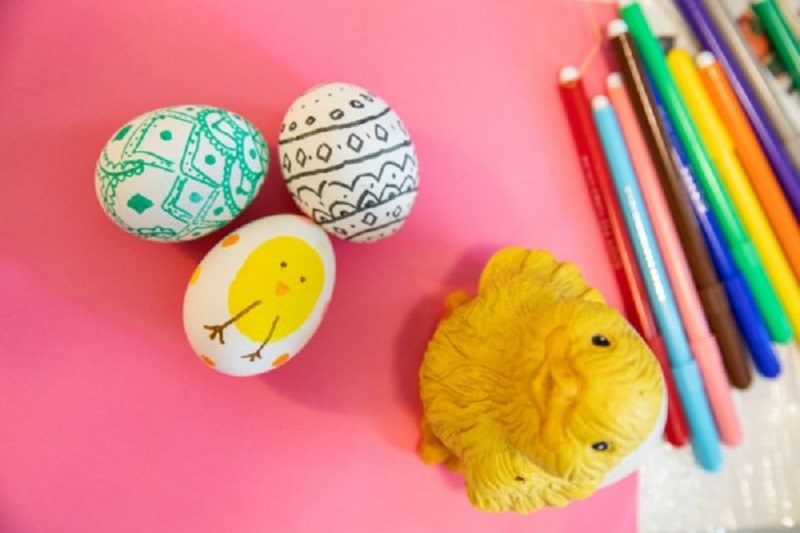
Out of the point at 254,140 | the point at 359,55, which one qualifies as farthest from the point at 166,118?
the point at 359,55

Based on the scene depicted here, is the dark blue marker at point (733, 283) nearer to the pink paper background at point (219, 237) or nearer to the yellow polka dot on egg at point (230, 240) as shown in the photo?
the pink paper background at point (219, 237)

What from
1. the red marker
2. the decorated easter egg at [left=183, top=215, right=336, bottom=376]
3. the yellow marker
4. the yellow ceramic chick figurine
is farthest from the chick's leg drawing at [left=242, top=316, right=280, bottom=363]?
the yellow marker

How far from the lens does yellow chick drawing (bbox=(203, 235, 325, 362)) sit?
16.6 inches

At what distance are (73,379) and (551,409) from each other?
13.4 inches

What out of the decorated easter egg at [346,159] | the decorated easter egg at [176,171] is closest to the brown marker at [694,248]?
the decorated easter egg at [346,159]

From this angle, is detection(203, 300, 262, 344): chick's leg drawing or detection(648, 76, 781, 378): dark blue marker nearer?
detection(203, 300, 262, 344): chick's leg drawing

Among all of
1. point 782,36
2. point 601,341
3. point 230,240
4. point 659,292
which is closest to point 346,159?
point 230,240

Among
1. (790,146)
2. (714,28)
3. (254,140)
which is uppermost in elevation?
(254,140)

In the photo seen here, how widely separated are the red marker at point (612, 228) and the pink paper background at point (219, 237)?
0.01m

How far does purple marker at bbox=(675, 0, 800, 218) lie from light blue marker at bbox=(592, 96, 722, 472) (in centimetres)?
12

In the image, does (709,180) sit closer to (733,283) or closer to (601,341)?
(733,283)

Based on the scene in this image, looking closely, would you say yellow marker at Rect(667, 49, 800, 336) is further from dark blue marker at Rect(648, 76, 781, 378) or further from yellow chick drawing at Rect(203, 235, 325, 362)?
yellow chick drawing at Rect(203, 235, 325, 362)

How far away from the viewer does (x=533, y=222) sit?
1.91 ft

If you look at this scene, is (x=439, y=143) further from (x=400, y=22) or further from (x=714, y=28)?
(x=714, y=28)
